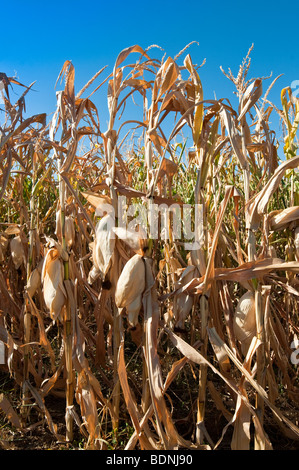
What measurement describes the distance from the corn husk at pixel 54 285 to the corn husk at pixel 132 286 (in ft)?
0.90

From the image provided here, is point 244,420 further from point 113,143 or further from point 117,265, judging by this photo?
point 113,143

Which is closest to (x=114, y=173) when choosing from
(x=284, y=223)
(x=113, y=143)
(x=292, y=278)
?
(x=113, y=143)

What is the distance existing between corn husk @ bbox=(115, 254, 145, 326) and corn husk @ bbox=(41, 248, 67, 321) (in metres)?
0.28

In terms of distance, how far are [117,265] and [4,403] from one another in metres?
0.72

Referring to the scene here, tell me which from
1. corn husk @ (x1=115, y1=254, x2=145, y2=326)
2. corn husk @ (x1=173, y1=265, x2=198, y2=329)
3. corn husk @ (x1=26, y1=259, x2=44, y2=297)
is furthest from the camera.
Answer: corn husk @ (x1=26, y1=259, x2=44, y2=297)

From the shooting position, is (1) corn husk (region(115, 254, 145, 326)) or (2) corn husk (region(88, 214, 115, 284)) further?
(2) corn husk (region(88, 214, 115, 284))

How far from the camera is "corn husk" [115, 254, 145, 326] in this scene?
1.21m

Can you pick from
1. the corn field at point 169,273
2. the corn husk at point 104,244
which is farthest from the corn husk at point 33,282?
the corn husk at point 104,244

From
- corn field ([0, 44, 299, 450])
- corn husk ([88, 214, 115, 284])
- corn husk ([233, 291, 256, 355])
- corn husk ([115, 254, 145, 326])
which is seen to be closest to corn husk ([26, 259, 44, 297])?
corn field ([0, 44, 299, 450])

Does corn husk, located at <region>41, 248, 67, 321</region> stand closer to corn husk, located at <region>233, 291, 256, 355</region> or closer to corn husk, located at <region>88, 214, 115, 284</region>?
corn husk, located at <region>88, 214, 115, 284</region>

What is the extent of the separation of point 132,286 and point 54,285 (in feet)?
1.09

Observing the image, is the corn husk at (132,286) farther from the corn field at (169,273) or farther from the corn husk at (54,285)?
the corn husk at (54,285)

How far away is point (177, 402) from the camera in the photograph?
1850mm

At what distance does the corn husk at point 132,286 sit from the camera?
121cm
